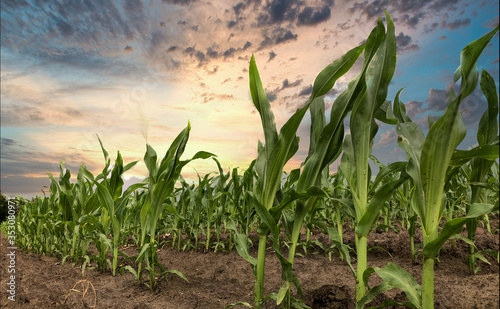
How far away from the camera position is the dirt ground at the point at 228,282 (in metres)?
1.97

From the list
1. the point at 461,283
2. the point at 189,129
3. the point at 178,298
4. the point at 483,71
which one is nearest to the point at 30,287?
the point at 178,298

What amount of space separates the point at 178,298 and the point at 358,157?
1.66 meters

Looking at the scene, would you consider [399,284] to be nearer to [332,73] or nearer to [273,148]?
[273,148]

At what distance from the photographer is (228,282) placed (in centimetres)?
267

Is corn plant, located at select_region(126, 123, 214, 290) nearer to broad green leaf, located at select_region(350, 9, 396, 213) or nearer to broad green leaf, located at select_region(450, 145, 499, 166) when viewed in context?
broad green leaf, located at select_region(350, 9, 396, 213)

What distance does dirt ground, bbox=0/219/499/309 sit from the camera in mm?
1971

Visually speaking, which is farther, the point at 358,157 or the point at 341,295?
the point at 341,295

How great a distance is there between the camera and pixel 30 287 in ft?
8.67

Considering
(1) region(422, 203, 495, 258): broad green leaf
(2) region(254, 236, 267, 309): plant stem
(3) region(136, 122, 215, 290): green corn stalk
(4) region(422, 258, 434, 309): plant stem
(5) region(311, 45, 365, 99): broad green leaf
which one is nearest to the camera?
(1) region(422, 203, 495, 258): broad green leaf

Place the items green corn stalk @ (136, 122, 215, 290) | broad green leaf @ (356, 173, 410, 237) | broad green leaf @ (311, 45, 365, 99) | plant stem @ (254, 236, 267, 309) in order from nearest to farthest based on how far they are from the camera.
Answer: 1. broad green leaf @ (356, 173, 410, 237)
2. broad green leaf @ (311, 45, 365, 99)
3. plant stem @ (254, 236, 267, 309)
4. green corn stalk @ (136, 122, 215, 290)

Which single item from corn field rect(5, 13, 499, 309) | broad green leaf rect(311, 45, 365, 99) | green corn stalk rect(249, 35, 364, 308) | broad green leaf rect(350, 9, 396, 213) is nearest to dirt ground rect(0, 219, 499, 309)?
corn field rect(5, 13, 499, 309)

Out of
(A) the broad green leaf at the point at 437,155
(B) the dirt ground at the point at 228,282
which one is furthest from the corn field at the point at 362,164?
(B) the dirt ground at the point at 228,282

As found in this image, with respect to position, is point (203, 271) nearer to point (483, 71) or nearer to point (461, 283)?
point (461, 283)

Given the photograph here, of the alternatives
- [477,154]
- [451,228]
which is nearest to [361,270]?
[451,228]
